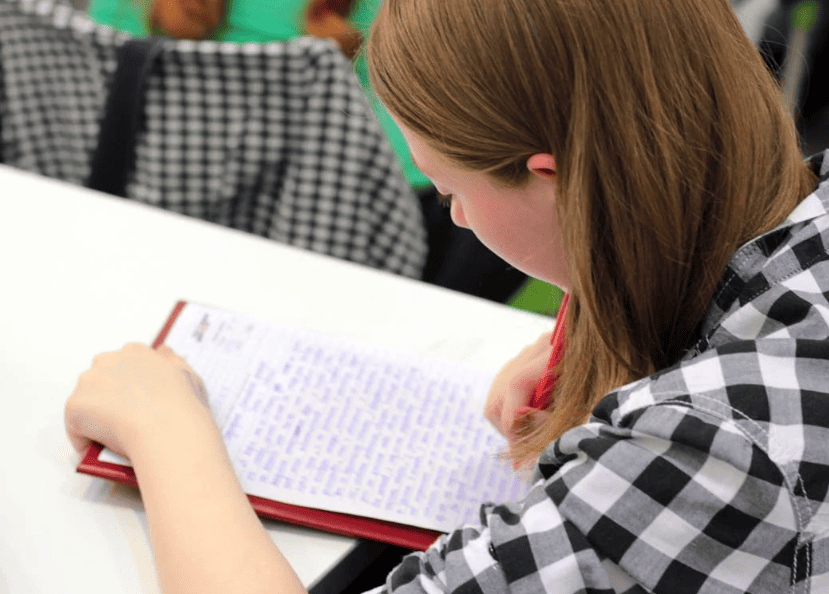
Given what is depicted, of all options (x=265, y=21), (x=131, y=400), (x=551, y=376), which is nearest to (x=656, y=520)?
(x=551, y=376)

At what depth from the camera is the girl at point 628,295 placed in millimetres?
444

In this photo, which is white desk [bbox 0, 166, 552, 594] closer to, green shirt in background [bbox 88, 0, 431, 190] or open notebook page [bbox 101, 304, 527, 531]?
open notebook page [bbox 101, 304, 527, 531]

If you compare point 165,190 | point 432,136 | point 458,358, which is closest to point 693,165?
point 432,136

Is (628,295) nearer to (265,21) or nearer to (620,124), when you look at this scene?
(620,124)

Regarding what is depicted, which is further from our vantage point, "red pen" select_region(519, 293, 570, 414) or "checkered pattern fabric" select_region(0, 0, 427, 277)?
"checkered pattern fabric" select_region(0, 0, 427, 277)

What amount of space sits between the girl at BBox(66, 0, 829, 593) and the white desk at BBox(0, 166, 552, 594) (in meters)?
0.07

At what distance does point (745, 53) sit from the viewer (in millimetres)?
566

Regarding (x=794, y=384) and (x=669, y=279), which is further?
(x=669, y=279)

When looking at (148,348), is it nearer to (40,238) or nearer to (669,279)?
(40,238)

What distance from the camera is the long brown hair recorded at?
50 centimetres

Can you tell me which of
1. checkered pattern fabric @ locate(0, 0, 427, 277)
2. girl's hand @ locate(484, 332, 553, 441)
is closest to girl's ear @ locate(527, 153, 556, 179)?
girl's hand @ locate(484, 332, 553, 441)

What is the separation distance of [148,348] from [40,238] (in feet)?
0.95

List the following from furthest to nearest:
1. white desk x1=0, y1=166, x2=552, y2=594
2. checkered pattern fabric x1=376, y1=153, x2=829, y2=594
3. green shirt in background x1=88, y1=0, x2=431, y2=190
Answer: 1. green shirt in background x1=88, y1=0, x2=431, y2=190
2. white desk x1=0, y1=166, x2=552, y2=594
3. checkered pattern fabric x1=376, y1=153, x2=829, y2=594

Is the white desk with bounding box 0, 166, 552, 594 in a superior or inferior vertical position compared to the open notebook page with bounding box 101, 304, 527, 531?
inferior
